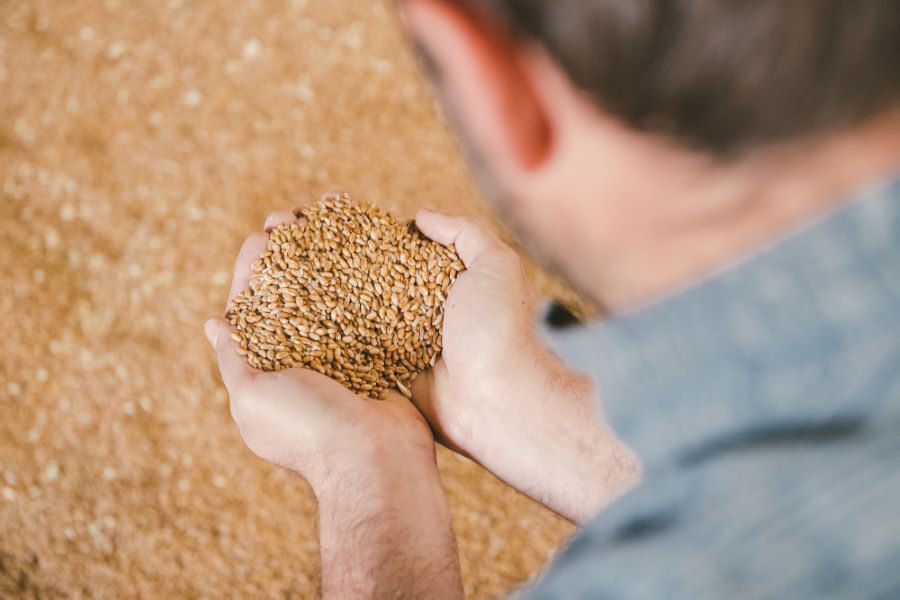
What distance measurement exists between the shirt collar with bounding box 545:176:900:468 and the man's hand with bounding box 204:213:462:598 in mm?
583

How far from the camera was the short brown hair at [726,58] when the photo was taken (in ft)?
1.49

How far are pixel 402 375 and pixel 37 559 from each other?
108 cm

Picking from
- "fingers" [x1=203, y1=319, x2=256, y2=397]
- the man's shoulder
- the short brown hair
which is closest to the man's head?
the short brown hair

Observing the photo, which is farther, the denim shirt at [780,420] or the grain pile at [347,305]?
the grain pile at [347,305]

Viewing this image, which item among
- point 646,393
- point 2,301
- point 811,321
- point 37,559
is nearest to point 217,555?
point 37,559

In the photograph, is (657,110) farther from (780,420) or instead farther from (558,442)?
(558,442)

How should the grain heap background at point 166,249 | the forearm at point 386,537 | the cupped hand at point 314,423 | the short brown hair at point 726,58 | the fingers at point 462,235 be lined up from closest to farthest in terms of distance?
the short brown hair at point 726,58 < the forearm at point 386,537 < the cupped hand at point 314,423 < the fingers at point 462,235 < the grain heap background at point 166,249

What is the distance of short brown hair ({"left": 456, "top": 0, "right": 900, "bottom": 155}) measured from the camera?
455mm

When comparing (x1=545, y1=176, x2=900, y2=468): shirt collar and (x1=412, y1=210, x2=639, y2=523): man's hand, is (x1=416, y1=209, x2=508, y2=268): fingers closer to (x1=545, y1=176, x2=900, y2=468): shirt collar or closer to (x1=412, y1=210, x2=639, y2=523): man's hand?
(x1=412, y1=210, x2=639, y2=523): man's hand

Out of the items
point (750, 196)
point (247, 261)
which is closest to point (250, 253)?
point (247, 261)

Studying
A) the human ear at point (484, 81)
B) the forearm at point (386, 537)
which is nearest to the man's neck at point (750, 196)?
the human ear at point (484, 81)

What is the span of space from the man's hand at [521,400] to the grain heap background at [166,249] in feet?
1.76

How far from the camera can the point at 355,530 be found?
1140 mm

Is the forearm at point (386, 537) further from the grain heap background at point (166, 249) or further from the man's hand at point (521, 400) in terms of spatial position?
the grain heap background at point (166, 249)
